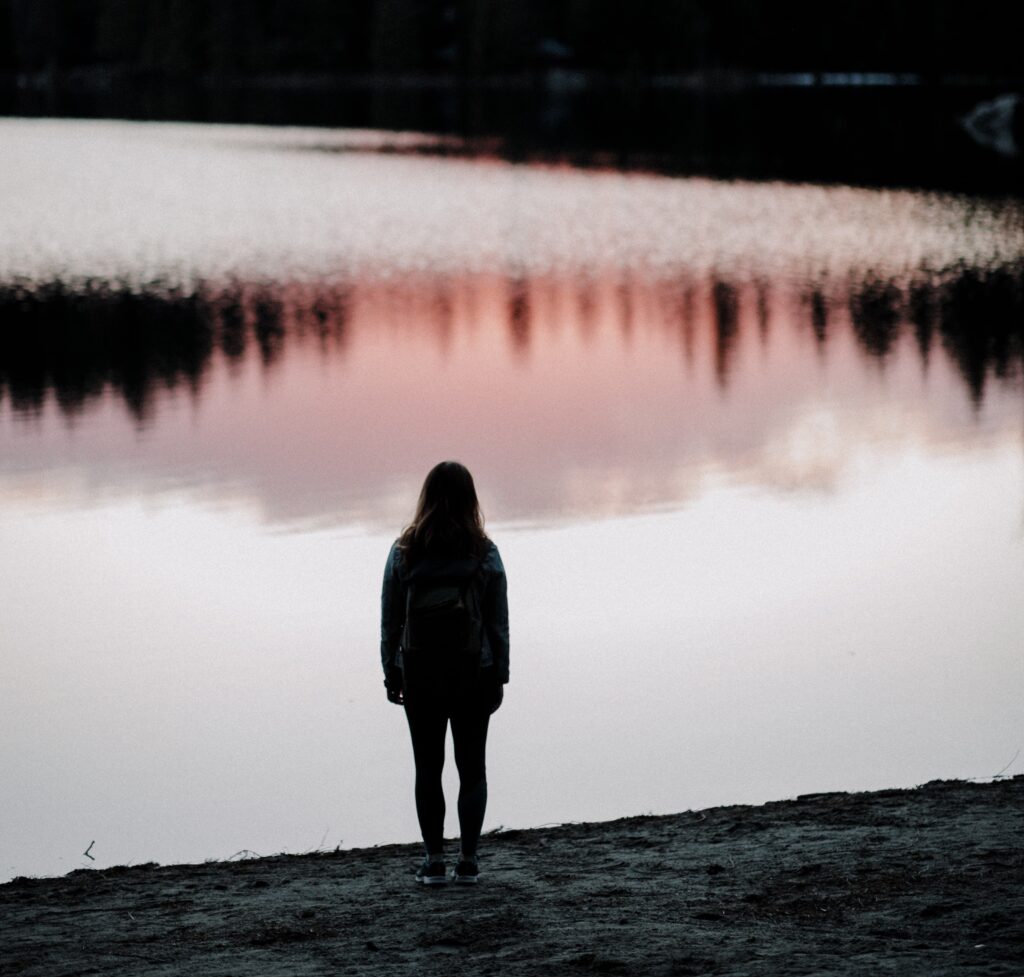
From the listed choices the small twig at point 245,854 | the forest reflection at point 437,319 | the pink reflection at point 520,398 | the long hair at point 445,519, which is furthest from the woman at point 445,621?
the forest reflection at point 437,319

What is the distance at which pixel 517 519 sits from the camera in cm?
1398

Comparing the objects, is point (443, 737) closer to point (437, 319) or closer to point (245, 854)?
point (245, 854)

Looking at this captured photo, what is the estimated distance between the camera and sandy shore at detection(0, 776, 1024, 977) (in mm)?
5258

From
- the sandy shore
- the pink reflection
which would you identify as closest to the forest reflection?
the pink reflection

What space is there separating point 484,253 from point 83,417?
15888mm

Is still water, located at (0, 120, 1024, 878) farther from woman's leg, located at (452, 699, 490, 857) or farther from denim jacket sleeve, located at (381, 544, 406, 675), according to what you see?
denim jacket sleeve, located at (381, 544, 406, 675)

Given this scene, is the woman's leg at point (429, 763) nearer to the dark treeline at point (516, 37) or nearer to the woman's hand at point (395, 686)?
the woman's hand at point (395, 686)

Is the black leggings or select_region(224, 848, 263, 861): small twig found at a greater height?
the black leggings

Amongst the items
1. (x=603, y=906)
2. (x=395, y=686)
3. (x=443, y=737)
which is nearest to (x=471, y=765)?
(x=443, y=737)

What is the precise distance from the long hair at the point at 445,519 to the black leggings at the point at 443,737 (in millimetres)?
423

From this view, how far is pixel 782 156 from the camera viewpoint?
59875 millimetres

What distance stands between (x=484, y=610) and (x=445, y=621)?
0.56ft

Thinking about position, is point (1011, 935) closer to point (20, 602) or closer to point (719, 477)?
point (20, 602)

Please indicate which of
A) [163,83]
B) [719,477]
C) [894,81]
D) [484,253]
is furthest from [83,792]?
[163,83]
